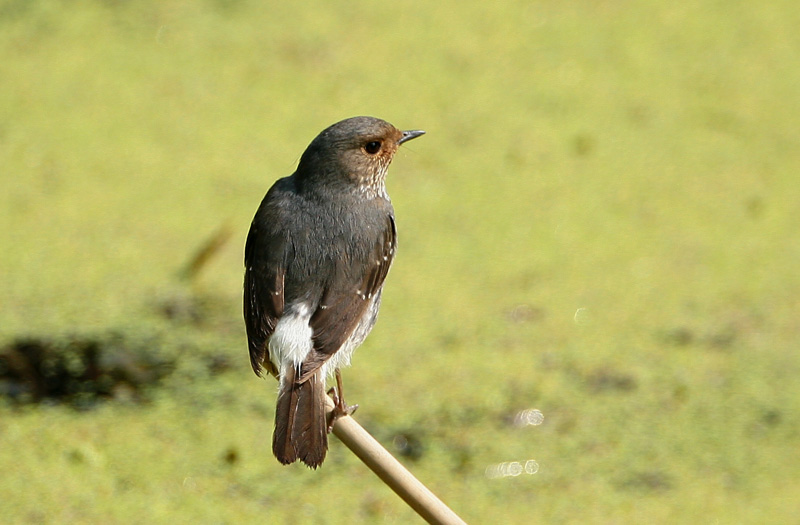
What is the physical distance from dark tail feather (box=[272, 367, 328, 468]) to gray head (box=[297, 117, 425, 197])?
43 centimetres

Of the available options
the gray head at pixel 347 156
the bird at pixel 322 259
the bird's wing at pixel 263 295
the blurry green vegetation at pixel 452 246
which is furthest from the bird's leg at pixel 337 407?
the blurry green vegetation at pixel 452 246

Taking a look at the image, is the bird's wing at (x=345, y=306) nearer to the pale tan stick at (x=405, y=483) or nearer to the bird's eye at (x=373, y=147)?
the bird's eye at (x=373, y=147)

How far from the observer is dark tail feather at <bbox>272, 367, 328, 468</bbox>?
77.0 inches

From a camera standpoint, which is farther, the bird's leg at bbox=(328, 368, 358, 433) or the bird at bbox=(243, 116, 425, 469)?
the bird at bbox=(243, 116, 425, 469)

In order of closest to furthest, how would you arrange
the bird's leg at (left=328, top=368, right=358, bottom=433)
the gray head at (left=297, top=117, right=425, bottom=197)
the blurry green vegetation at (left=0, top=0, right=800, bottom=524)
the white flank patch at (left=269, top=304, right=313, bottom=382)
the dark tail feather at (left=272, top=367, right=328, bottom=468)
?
1. the dark tail feather at (left=272, top=367, right=328, bottom=468)
2. the bird's leg at (left=328, top=368, right=358, bottom=433)
3. the white flank patch at (left=269, top=304, right=313, bottom=382)
4. the gray head at (left=297, top=117, right=425, bottom=197)
5. the blurry green vegetation at (left=0, top=0, right=800, bottom=524)

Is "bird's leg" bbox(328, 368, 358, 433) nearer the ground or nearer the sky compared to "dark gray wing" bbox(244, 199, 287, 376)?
nearer the ground

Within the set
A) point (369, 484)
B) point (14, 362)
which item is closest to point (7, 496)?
point (14, 362)

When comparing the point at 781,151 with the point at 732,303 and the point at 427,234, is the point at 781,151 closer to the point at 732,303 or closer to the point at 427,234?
the point at 732,303

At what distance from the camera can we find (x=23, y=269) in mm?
3758

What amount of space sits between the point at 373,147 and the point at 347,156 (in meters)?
0.08

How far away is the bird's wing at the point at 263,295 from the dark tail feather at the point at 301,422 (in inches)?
4.5

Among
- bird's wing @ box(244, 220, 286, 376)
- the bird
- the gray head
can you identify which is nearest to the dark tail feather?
the bird

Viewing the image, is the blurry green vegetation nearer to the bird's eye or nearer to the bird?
the bird

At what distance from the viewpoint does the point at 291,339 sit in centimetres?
225
